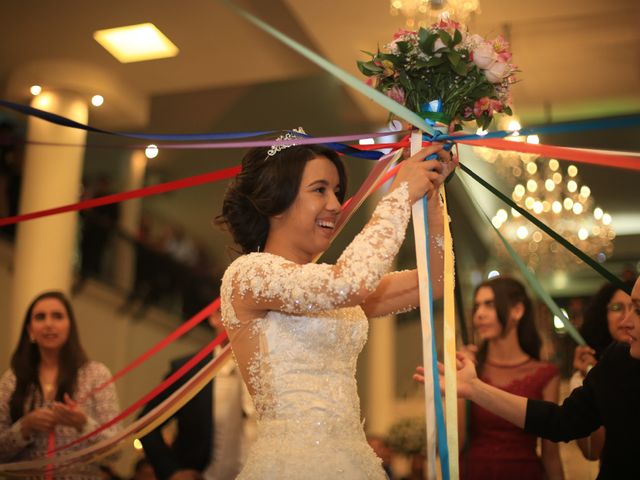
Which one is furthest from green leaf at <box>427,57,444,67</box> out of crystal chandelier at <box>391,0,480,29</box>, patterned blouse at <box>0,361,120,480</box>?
crystal chandelier at <box>391,0,480,29</box>

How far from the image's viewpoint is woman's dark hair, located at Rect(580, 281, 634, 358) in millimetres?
3900

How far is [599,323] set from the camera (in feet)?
12.9

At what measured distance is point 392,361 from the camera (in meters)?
10.6

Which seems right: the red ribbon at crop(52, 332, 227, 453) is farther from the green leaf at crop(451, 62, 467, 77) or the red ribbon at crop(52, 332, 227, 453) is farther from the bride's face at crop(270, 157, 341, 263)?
the green leaf at crop(451, 62, 467, 77)

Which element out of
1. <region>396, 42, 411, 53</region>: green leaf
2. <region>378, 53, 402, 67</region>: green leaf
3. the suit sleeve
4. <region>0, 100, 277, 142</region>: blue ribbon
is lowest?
the suit sleeve

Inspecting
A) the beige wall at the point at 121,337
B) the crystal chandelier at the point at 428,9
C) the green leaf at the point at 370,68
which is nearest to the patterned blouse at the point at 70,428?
the green leaf at the point at 370,68

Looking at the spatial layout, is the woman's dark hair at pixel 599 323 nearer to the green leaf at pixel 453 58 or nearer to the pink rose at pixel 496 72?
the pink rose at pixel 496 72

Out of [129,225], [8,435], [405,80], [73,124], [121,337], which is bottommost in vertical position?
[121,337]

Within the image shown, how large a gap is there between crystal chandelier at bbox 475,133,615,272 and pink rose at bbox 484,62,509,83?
4.78 meters

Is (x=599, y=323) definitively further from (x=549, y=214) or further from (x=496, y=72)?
(x=549, y=214)

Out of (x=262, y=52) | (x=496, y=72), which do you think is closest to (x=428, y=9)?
(x=262, y=52)

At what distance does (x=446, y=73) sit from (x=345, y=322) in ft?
2.74

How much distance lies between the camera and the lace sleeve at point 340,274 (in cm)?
233

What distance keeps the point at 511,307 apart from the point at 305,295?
91.3 inches
